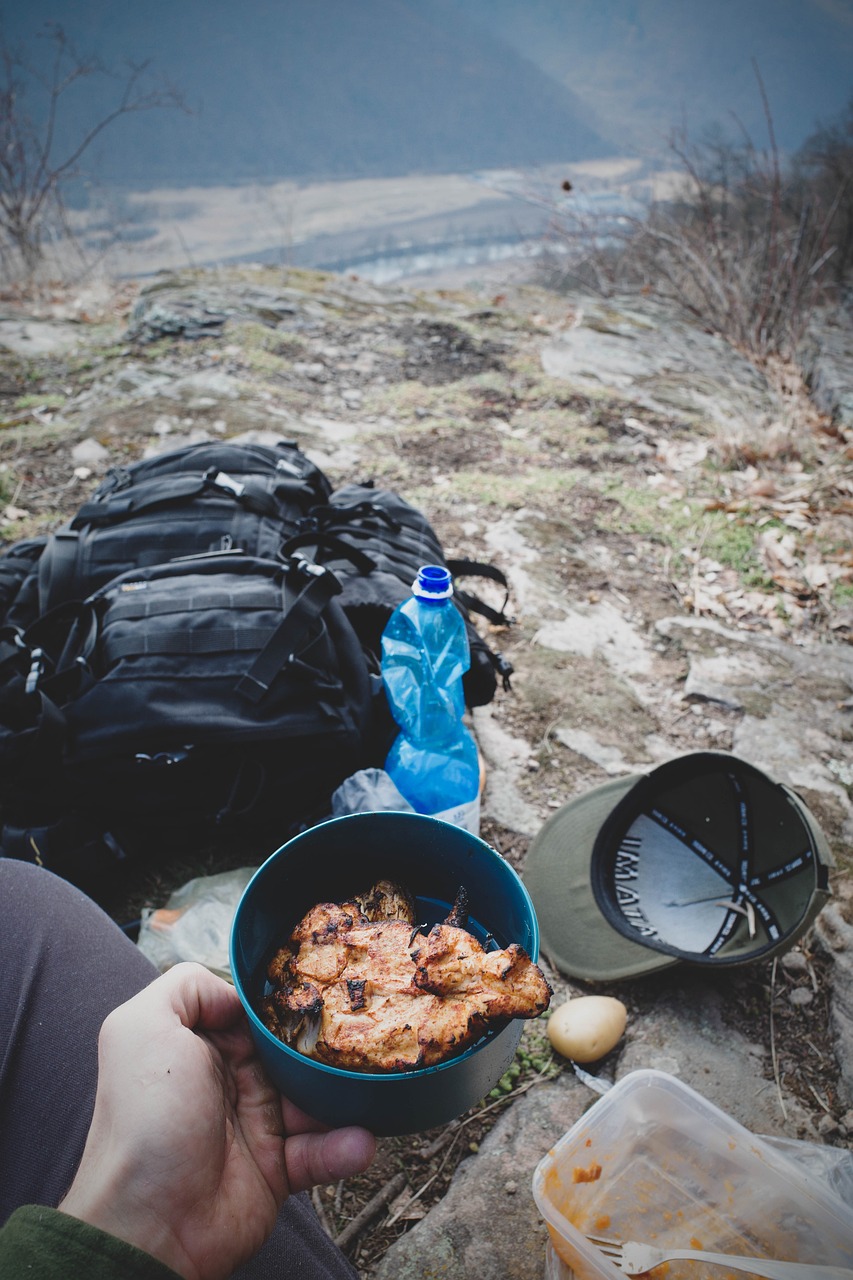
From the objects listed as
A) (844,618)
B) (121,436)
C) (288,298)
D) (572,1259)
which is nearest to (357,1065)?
(572,1259)

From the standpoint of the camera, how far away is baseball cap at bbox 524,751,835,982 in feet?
5.63

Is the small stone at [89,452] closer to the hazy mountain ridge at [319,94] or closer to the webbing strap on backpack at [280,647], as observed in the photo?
the webbing strap on backpack at [280,647]

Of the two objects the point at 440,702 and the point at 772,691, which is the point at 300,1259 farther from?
the point at 772,691

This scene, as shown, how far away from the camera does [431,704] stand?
2.01 meters

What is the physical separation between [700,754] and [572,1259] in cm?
114

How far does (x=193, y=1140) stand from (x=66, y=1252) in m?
0.17

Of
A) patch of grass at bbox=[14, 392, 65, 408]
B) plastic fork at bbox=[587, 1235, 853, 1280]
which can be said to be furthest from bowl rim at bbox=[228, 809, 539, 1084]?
patch of grass at bbox=[14, 392, 65, 408]

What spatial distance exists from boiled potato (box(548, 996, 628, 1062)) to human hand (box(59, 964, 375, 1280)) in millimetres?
805

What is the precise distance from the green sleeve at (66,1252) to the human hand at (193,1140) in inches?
1.5

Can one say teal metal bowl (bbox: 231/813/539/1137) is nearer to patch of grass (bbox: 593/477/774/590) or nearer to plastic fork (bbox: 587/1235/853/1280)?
plastic fork (bbox: 587/1235/853/1280)

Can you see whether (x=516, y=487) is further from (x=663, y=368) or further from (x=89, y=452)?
(x=663, y=368)

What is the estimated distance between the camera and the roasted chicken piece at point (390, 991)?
0.91 m

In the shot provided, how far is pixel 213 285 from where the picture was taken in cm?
735

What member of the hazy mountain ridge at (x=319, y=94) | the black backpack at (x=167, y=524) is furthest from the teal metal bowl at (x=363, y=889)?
the hazy mountain ridge at (x=319, y=94)
